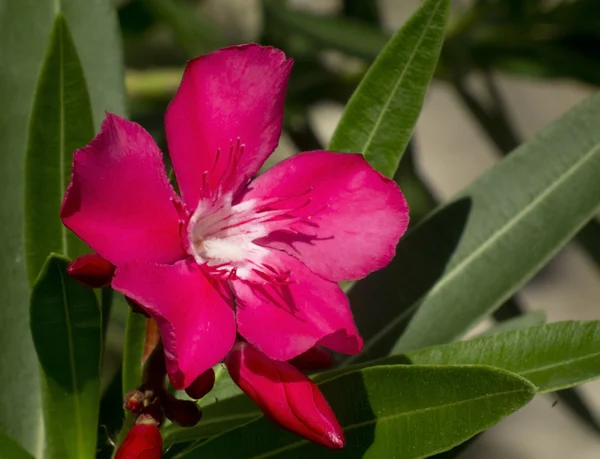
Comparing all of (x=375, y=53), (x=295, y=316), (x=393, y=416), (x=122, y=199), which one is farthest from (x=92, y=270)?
(x=375, y=53)

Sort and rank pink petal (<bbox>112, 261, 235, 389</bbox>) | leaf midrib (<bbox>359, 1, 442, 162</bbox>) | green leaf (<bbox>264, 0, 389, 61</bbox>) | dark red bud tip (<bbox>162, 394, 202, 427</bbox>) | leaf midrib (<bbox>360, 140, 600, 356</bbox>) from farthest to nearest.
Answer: green leaf (<bbox>264, 0, 389, 61</bbox>) < leaf midrib (<bbox>360, 140, 600, 356</bbox>) < leaf midrib (<bbox>359, 1, 442, 162</bbox>) < dark red bud tip (<bbox>162, 394, 202, 427</bbox>) < pink petal (<bbox>112, 261, 235, 389</bbox>)

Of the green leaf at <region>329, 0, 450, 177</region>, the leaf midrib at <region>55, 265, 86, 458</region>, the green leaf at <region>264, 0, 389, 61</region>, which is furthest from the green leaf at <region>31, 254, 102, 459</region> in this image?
the green leaf at <region>264, 0, 389, 61</region>

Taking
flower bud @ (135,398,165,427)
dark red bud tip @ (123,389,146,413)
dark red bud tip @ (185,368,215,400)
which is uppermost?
dark red bud tip @ (185,368,215,400)

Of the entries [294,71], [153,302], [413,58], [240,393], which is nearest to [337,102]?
[294,71]

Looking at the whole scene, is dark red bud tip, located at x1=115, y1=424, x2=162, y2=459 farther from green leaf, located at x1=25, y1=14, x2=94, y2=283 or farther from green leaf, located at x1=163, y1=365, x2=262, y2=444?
green leaf, located at x1=25, y1=14, x2=94, y2=283

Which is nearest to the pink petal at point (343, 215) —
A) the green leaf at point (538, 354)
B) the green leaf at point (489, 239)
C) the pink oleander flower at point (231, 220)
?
the pink oleander flower at point (231, 220)

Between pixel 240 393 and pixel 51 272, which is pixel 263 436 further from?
pixel 51 272
